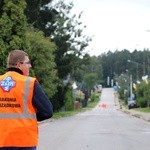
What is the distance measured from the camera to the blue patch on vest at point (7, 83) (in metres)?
6.05

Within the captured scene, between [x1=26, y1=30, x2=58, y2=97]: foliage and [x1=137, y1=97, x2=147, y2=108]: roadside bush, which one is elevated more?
[x1=26, y1=30, x2=58, y2=97]: foliage

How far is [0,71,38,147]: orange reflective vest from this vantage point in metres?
5.88

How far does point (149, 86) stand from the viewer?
70562mm

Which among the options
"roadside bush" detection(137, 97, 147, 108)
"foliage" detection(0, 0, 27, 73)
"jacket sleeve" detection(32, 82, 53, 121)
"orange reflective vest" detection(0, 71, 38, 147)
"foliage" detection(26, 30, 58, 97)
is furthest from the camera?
"roadside bush" detection(137, 97, 147, 108)

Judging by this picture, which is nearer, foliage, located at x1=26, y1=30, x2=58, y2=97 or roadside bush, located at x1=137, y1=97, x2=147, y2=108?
foliage, located at x1=26, y1=30, x2=58, y2=97

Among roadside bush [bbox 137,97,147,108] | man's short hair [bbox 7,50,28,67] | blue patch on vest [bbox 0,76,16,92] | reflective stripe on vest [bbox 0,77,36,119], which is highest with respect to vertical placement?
→ roadside bush [bbox 137,97,147,108]

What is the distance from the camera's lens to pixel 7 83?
6.07 m

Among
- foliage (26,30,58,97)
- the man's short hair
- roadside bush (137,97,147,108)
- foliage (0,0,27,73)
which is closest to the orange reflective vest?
the man's short hair

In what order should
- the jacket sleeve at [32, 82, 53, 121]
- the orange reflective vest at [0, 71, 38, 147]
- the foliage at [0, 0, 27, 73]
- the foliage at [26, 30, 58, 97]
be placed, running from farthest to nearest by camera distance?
the foliage at [26, 30, 58, 97]
the foliage at [0, 0, 27, 73]
the jacket sleeve at [32, 82, 53, 121]
the orange reflective vest at [0, 71, 38, 147]

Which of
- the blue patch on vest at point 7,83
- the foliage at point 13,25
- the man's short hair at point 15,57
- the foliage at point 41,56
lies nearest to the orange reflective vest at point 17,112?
the blue patch on vest at point 7,83

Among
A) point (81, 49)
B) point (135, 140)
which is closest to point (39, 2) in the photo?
point (81, 49)

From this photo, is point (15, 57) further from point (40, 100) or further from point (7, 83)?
point (40, 100)

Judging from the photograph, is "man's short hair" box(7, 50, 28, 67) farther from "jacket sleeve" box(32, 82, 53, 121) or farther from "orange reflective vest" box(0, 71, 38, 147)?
"jacket sleeve" box(32, 82, 53, 121)

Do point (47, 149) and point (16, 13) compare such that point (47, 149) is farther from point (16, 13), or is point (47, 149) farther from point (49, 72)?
point (49, 72)
